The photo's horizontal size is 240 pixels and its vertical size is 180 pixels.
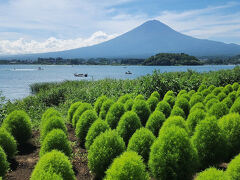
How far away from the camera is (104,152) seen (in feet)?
17.9

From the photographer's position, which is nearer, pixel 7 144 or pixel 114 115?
pixel 7 144

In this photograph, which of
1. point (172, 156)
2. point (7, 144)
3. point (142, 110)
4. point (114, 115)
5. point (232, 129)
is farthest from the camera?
point (142, 110)

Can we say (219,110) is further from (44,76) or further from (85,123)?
(44,76)

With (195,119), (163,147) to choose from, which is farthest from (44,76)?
(163,147)

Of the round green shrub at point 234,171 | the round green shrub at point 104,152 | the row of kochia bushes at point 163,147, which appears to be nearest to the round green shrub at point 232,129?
the row of kochia bushes at point 163,147

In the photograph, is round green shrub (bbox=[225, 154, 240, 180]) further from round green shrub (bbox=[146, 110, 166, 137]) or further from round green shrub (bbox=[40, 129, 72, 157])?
round green shrub (bbox=[40, 129, 72, 157])

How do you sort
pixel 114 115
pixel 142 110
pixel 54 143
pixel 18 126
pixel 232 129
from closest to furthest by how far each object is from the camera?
pixel 54 143
pixel 232 129
pixel 18 126
pixel 114 115
pixel 142 110

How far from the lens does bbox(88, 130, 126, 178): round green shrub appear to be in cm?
547

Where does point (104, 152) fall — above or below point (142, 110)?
below

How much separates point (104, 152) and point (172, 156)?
168 centimetres

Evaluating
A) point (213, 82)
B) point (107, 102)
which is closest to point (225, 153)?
point (107, 102)

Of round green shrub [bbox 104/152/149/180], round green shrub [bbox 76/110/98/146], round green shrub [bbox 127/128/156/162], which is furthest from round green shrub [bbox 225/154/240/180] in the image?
round green shrub [bbox 76/110/98/146]

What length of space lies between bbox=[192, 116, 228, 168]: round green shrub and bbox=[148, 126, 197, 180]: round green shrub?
98 cm

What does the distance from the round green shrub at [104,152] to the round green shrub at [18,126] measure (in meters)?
3.96
